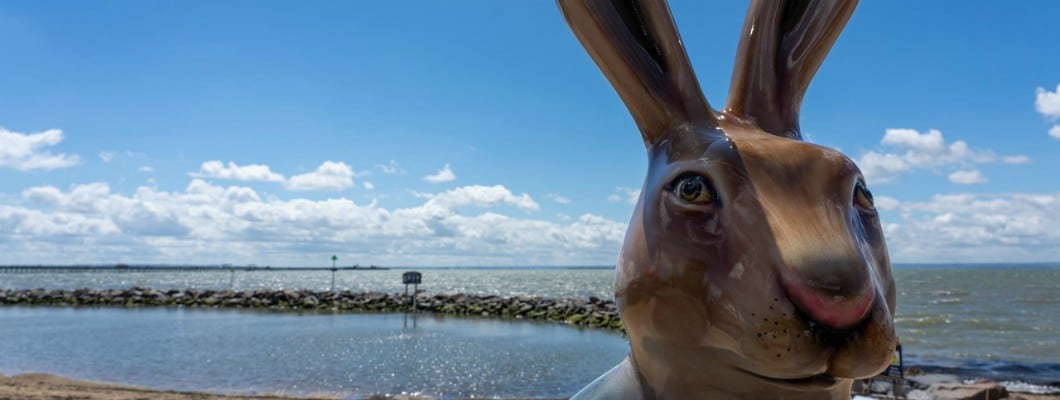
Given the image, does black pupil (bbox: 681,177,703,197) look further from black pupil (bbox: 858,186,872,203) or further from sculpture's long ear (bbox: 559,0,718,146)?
black pupil (bbox: 858,186,872,203)

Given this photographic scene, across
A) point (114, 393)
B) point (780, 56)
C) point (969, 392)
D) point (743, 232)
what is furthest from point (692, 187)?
point (114, 393)

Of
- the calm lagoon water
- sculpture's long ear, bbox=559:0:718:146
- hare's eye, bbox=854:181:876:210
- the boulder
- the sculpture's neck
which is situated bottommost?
the calm lagoon water

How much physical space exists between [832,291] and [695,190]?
383 millimetres

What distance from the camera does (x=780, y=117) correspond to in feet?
6.20

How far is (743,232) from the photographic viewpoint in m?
1.43

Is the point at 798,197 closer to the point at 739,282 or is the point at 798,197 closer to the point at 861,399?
the point at 739,282

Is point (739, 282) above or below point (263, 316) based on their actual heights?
above

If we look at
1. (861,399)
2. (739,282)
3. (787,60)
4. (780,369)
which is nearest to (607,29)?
(787,60)

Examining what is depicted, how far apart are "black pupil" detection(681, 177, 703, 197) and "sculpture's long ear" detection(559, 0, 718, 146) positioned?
271mm

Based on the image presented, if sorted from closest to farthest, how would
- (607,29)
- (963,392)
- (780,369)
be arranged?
1. (780,369)
2. (607,29)
3. (963,392)

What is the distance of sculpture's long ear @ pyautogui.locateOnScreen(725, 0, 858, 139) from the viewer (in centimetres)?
188

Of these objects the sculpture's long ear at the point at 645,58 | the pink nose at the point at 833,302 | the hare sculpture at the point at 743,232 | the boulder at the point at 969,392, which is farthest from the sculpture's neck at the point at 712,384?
the boulder at the point at 969,392

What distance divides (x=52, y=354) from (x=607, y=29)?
18.3 meters

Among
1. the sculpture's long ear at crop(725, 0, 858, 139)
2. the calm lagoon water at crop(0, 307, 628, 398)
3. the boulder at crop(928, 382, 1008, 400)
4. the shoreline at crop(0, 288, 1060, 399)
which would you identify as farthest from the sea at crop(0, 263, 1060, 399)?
the sculpture's long ear at crop(725, 0, 858, 139)
